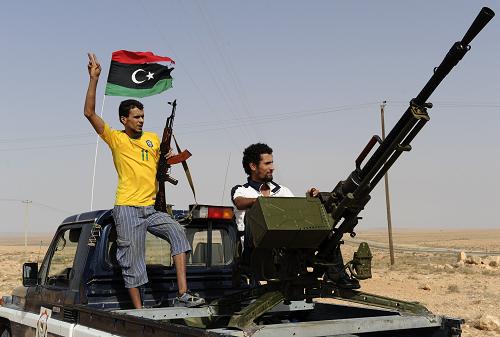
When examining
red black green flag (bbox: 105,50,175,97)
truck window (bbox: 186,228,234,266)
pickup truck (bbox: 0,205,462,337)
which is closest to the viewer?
pickup truck (bbox: 0,205,462,337)

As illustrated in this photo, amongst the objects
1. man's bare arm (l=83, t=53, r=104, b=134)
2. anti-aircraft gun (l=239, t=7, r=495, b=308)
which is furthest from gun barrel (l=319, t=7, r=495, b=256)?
man's bare arm (l=83, t=53, r=104, b=134)

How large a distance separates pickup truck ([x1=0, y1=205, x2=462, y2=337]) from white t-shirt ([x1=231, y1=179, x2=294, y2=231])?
0.14 metres

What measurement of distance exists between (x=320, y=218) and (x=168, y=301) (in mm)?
1698

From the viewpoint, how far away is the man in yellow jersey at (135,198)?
4.93 metres

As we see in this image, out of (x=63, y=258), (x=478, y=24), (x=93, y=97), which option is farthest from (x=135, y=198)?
(x=478, y=24)

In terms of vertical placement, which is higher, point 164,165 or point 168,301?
point 164,165

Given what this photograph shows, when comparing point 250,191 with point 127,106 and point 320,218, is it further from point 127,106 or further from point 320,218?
point 127,106

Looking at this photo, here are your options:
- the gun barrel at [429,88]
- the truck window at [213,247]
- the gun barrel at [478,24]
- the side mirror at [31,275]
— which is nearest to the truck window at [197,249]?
the truck window at [213,247]

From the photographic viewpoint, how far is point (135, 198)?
509 centimetres

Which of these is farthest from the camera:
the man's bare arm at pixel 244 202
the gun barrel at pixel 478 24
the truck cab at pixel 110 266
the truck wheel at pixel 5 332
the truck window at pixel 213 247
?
the truck wheel at pixel 5 332

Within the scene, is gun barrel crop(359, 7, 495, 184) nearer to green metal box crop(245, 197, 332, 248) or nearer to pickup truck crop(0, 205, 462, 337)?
green metal box crop(245, 197, 332, 248)

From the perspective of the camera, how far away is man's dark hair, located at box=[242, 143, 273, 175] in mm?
5371

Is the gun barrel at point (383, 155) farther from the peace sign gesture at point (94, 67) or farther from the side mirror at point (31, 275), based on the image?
the side mirror at point (31, 275)

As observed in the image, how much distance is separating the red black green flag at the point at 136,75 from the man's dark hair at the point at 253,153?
1.61 m
